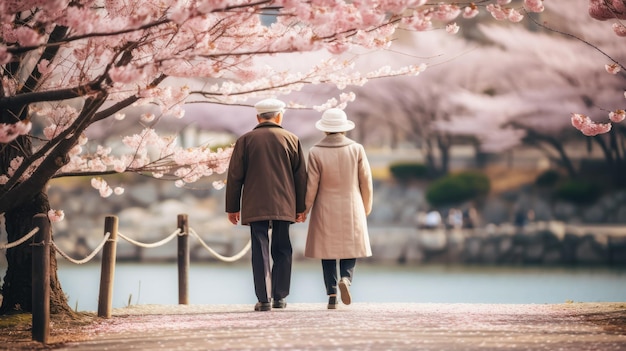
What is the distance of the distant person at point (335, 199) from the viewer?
594cm

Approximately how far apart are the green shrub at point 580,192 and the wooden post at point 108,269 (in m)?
16.7

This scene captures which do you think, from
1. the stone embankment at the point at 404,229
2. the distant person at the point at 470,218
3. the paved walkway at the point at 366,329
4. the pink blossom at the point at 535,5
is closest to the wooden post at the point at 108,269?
the paved walkway at the point at 366,329

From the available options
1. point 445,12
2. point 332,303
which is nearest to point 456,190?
point 332,303

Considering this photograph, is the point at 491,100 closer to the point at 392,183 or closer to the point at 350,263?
the point at 392,183

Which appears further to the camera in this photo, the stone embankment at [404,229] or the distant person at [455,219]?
the distant person at [455,219]

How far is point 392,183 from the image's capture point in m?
22.5

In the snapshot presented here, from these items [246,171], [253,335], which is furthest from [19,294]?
[253,335]

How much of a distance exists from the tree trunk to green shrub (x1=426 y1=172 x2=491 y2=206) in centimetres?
1572

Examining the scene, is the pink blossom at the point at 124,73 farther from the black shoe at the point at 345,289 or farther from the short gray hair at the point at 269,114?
the black shoe at the point at 345,289

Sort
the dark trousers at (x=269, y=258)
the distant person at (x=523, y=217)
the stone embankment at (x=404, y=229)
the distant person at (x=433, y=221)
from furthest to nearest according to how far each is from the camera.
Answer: the distant person at (x=523, y=217) → the distant person at (x=433, y=221) → the stone embankment at (x=404, y=229) → the dark trousers at (x=269, y=258)

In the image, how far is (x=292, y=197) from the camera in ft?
18.9

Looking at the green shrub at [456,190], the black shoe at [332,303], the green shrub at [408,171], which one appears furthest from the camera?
the green shrub at [408,171]

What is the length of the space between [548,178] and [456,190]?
2599mm

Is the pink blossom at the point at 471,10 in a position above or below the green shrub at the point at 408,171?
below
